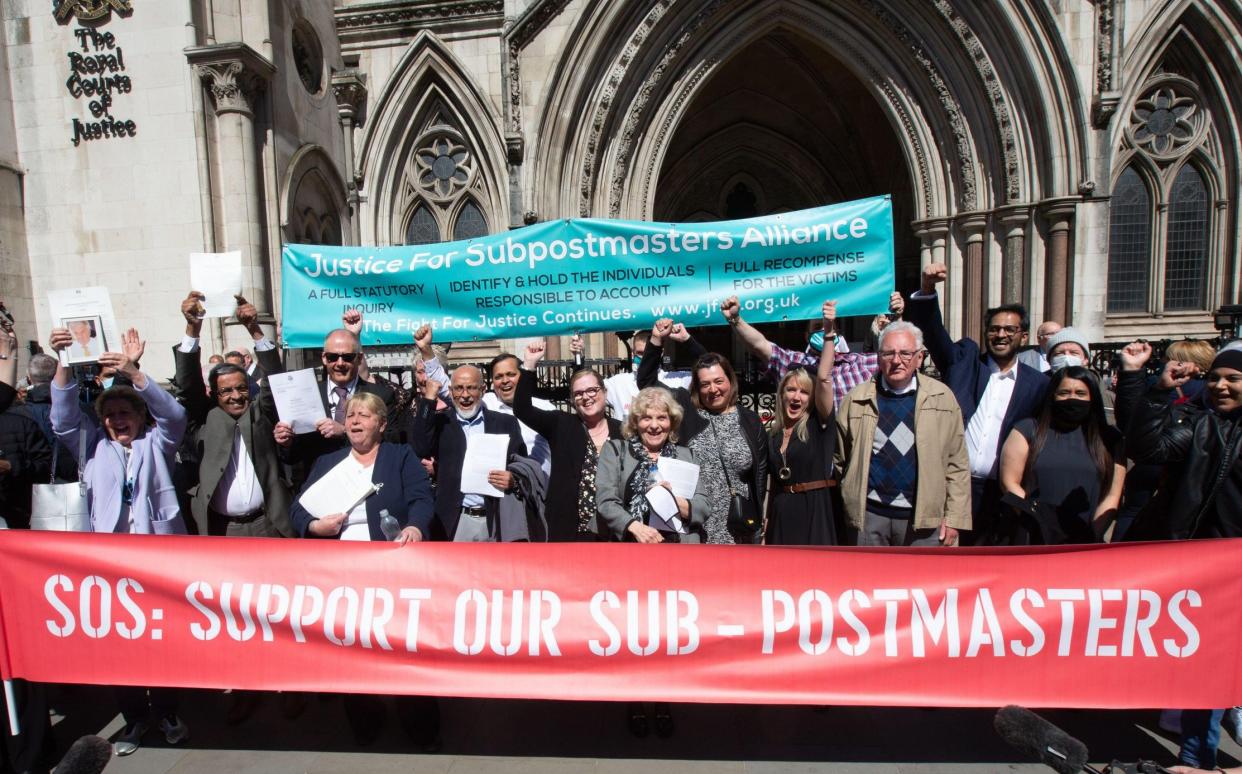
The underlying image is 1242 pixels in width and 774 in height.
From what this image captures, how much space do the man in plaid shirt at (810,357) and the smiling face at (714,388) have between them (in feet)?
1.77

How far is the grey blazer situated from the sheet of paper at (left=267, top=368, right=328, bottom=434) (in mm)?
1860

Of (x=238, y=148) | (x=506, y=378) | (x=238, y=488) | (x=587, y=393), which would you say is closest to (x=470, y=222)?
(x=238, y=148)

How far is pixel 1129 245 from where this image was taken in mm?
11156

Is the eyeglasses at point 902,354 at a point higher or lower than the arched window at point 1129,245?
lower

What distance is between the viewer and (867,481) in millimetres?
3400

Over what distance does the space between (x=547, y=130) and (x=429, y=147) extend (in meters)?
2.91

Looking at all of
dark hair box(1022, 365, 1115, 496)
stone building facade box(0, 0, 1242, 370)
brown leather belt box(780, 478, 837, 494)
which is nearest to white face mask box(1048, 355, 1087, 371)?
dark hair box(1022, 365, 1115, 496)

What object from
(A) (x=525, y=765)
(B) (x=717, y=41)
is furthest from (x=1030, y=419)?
(B) (x=717, y=41)

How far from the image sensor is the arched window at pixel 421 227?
12.6 m

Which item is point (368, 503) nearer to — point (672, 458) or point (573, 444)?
point (573, 444)

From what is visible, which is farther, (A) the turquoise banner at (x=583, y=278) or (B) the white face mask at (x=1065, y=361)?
(A) the turquoise banner at (x=583, y=278)

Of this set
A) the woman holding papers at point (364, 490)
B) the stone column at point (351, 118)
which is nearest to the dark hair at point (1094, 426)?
the woman holding papers at point (364, 490)

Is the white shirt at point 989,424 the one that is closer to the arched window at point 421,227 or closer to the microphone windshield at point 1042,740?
the microphone windshield at point 1042,740

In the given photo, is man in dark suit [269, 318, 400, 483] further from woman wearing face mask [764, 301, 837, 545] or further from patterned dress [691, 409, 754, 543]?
woman wearing face mask [764, 301, 837, 545]
